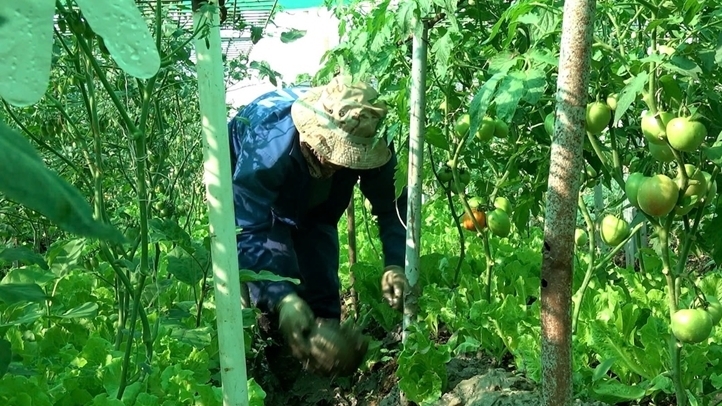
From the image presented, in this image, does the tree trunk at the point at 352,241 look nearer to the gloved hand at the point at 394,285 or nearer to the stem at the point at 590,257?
the gloved hand at the point at 394,285

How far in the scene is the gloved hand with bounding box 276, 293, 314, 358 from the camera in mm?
2121

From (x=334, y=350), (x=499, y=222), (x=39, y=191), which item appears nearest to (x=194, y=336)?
(x=334, y=350)

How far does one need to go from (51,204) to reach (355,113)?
222 centimetres

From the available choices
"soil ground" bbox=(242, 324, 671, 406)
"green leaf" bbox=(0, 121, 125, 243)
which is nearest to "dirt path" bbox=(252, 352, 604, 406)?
"soil ground" bbox=(242, 324, 671, 406)

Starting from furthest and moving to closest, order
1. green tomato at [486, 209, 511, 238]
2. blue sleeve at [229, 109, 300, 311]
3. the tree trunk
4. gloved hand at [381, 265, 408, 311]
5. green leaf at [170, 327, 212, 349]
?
the tree trunk
gloved hand at [381, 265, 408, 311]
blue sleeve at [229, 109, 300, 311]
green tomato at [486, 209, 511, 238]
green leaf at [170, 327, 212, 349]

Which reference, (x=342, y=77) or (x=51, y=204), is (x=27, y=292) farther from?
(x=342, y=77)

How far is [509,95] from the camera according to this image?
133cm

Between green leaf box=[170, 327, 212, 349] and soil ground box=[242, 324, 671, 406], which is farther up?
green leaf box=[170, 327, 212, 349]

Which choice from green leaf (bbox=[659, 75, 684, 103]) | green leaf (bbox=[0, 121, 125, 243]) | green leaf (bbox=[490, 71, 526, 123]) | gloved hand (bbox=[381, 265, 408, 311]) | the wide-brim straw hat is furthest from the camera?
gloved hand (bbox=[381, 265, 408, 311])

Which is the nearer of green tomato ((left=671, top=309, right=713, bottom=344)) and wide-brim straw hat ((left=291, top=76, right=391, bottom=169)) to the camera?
green tomato ((left=671, top=309, right=713, bottom=344))

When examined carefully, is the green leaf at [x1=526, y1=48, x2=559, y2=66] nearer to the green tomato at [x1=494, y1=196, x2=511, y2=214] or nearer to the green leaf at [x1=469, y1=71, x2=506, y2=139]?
the green leaf at [x1=469, y1=71, x2=506, y2=139]

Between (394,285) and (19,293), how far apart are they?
202 centimetres

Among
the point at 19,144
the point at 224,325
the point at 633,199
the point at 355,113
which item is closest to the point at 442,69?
the point at 355,113

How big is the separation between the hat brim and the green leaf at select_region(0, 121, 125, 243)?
2187 mm
